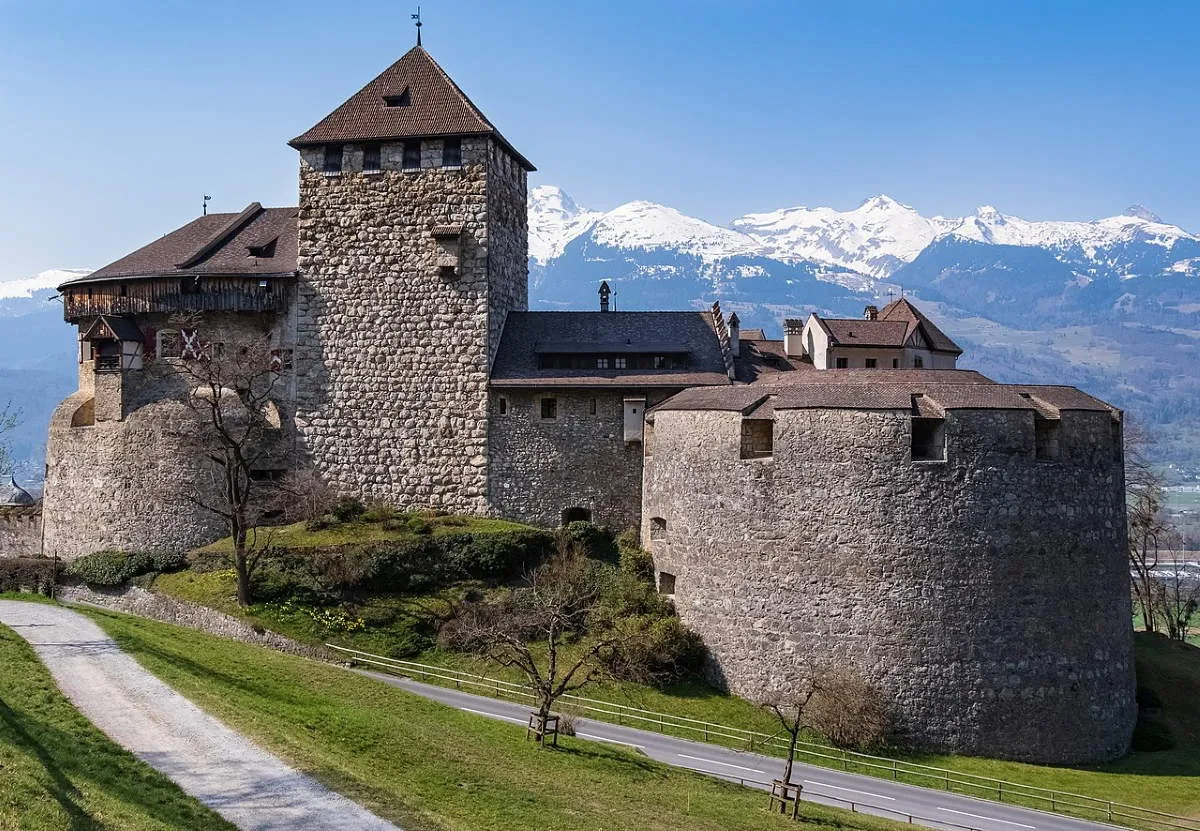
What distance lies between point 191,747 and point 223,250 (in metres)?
31.3

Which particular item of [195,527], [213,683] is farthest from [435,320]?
[213,683]

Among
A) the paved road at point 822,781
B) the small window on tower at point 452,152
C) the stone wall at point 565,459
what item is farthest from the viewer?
the small window on tower at point 452,152

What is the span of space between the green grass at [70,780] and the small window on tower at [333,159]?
27.3 m

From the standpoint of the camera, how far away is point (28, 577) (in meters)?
42.2

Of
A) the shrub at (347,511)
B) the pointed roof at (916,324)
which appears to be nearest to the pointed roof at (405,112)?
the shrub at (347,511)

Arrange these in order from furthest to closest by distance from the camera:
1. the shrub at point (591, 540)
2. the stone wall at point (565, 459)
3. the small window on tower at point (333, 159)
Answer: the small window on tower at point (333, 159) → the stone wall at point (565, 459) → the shrub at point (591, 540)

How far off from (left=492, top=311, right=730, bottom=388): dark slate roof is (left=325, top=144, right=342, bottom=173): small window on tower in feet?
30.5

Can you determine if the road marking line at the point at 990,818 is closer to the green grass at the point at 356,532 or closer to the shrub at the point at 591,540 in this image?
the shrub at the point at 591,540

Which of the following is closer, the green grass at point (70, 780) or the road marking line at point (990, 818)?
the green grass at point (70, 780)

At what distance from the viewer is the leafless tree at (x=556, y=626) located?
3519cm

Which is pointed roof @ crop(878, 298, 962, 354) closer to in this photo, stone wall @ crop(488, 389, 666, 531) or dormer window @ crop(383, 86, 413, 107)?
stone wall @ crop(488, 389, 666, 531)

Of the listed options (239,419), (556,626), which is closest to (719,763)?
(556,626)

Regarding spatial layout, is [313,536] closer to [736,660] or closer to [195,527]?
[195,527]

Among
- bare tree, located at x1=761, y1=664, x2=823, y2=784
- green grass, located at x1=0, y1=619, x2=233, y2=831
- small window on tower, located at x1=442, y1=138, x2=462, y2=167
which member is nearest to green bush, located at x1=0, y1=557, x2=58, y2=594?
green grass, located at x1=0, y1=619, x2=233, y2=831
